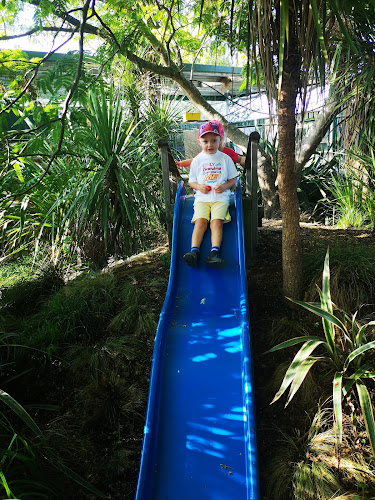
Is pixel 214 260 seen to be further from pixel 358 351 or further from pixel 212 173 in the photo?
pixel 358 351

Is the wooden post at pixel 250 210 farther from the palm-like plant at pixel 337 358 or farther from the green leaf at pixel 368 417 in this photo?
the green leaf at pixel 368 417

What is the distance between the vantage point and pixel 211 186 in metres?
3.70

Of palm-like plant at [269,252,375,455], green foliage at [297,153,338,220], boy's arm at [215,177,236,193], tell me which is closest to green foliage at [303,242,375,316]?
palm-like plant at [269,252,375,455]

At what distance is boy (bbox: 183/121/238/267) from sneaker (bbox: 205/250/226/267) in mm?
22

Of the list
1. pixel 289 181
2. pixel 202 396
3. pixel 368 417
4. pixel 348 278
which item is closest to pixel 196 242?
pixel 289 181

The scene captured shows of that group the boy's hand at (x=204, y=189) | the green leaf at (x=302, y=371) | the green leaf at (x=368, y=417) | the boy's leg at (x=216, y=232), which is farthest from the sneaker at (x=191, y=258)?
the green leaf at (x=368, y=417)

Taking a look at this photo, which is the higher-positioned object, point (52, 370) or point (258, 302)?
point (258, 302)

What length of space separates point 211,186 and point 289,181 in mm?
1050

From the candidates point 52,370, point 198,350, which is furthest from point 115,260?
point 198,350

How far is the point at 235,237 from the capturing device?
3.59m

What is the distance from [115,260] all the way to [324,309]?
300 centimetres

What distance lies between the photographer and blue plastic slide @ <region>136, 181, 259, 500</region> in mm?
2051

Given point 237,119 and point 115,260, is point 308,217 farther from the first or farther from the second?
point 237,119

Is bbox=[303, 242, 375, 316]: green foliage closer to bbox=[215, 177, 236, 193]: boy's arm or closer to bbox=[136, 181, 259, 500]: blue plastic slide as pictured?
bbox=[136, 181, 259, 500]: blue plastic slide
